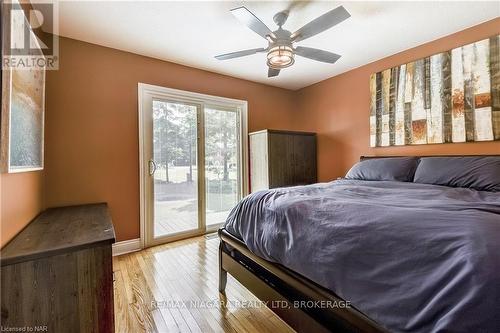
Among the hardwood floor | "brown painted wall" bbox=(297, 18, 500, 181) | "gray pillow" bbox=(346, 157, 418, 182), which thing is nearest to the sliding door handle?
the hardwood floor

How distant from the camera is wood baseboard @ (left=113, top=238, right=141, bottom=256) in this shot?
269cm

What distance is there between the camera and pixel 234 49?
2.82 m

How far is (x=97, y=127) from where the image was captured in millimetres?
2590

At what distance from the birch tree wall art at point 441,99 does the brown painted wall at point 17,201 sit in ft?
12.1

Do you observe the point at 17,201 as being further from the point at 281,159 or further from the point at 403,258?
the point at 281,159

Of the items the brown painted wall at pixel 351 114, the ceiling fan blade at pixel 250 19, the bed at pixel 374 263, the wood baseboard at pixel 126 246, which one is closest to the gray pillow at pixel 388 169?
the brown painted wall at pixel 351 114

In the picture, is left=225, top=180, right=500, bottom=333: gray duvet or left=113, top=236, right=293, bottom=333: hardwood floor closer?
left=225, top=180, right=500, bottom=333: gray duvet

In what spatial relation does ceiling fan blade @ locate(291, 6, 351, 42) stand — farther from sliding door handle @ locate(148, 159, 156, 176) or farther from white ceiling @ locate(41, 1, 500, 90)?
sliding door handle @ locate(148, 159, 156, 176)

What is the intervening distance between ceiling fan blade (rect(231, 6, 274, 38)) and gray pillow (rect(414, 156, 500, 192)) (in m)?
2.02

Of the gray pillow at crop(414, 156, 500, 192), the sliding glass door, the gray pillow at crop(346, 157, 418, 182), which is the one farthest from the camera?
the sliding glass door

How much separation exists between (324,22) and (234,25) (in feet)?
3.15

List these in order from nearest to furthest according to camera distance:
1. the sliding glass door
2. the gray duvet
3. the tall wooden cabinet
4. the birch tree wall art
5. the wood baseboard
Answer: the gray duvet → the birch tree wall art → the wood baseboard → the sliding glass door → the tall wooden cabinet

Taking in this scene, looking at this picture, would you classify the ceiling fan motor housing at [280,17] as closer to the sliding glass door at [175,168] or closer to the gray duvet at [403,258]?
the sliding glass door at [175,168]

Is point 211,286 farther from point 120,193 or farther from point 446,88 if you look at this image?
point 446,88
